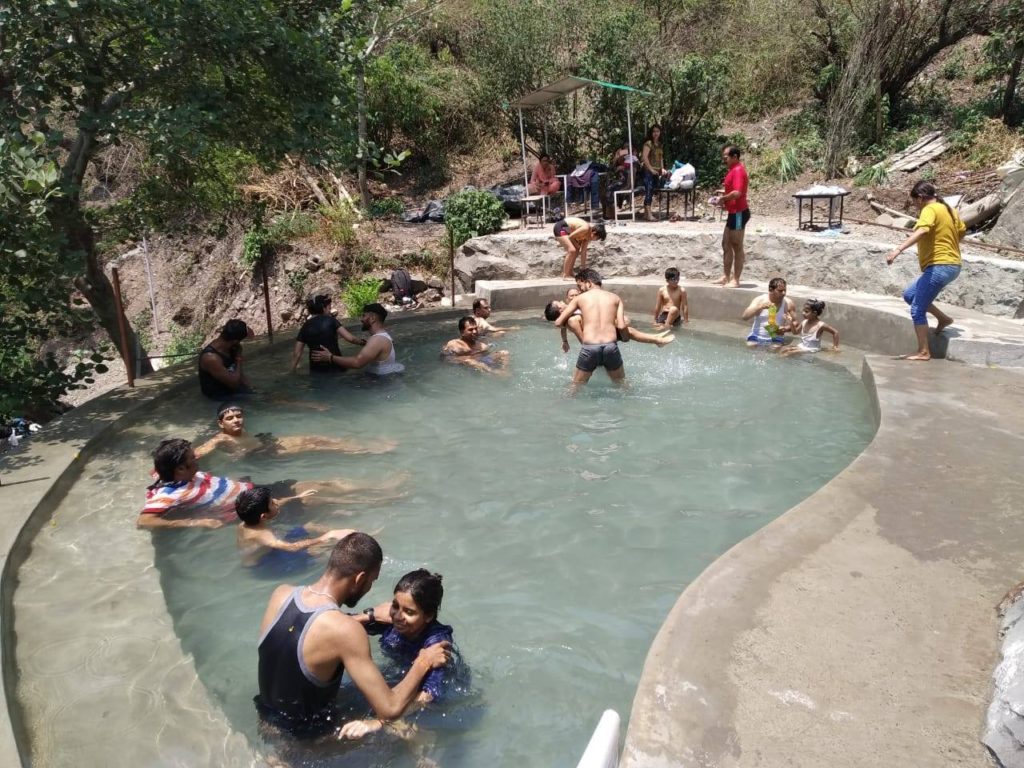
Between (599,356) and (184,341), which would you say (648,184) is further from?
(184,341)

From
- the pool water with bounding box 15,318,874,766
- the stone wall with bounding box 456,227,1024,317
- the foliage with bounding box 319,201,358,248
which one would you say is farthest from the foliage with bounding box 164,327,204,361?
the pool water with bounding box 15,318,874,766

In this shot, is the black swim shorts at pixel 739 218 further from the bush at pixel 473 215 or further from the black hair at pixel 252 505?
the black hair at pixel 252 505

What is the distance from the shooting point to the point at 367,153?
782 centimetres

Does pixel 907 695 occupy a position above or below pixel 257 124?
below

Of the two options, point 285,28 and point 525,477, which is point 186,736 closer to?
point 525,477

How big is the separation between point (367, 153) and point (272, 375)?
9.19 feet

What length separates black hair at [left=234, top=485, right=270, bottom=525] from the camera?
4.58 meters

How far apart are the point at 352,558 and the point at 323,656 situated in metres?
0.39

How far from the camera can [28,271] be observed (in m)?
6.64

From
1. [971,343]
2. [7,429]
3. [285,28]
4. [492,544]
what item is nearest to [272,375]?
[7,429]

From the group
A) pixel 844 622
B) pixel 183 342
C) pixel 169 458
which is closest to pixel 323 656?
pixel 844 622

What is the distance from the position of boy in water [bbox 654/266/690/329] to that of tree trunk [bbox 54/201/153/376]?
6.24m

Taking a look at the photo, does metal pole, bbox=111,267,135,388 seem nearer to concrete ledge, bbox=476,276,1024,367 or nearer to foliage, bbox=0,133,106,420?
foliage, bbox=0,133,106,420

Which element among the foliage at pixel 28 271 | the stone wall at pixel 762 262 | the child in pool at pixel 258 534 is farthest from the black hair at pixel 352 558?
the stone wall at pixel 762 262
